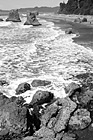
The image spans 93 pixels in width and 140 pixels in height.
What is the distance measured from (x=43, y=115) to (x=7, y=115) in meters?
1.72

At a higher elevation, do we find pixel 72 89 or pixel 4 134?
pixel 72 89

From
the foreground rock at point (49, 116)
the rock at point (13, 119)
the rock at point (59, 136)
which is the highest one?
the rock at point (13, 119)

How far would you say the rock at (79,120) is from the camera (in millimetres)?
8188

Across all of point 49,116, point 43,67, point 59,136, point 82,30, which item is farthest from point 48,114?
point 82,30

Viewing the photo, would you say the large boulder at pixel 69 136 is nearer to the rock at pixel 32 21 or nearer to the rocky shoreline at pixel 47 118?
the rocky shoreline at pixel 47 118

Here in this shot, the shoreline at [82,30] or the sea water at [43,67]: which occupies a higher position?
the shoreline at [82,30]

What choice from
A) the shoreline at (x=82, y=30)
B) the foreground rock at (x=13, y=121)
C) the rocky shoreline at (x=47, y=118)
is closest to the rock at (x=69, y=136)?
the rocky shoreline at (x=47, y=118)

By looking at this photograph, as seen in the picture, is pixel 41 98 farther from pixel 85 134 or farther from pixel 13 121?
pixel 85 134

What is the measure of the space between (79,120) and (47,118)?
1.34 metres

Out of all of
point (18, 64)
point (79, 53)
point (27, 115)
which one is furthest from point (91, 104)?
point (79, 53)

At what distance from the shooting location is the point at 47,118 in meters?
8.37

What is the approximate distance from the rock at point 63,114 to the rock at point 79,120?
0.23 meters

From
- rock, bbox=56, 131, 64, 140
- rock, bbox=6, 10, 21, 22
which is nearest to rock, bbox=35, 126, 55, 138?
rock, bbox=56, 131, 64, 140

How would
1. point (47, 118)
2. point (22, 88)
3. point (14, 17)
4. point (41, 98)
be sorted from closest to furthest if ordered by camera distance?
point (47, 118)
point (41, 98)
point (22, 88)
point (14, 17)
